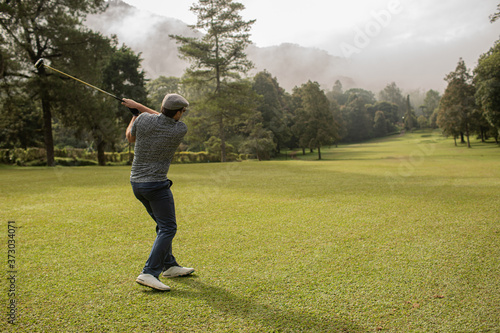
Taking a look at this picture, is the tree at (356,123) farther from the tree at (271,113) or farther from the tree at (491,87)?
the tree at (491,87)

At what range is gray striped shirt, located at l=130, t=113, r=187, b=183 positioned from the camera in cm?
384

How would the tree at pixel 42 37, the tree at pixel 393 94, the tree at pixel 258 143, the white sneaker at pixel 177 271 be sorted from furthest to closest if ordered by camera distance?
the tree at pixel 393 94 < the tree at pixel 258 143 < the tree at pixel 42 37 < the white sneaker at pixel 177 271

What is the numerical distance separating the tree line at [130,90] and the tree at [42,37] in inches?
2.8

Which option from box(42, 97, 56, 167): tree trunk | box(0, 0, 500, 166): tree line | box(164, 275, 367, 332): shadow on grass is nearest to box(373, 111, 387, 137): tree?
box(0, 0, 500, 166): tree line

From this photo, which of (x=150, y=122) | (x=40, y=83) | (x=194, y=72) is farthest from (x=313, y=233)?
(x=194, y=72)

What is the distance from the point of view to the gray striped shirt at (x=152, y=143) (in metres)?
3.84

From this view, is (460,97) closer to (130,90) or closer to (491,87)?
(491,87)

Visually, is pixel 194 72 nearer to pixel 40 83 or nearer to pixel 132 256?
pixel 40 83

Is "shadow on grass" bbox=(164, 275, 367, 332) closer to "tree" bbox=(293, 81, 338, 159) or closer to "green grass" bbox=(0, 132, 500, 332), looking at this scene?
"green grass" bbox=(0, 132, 500, 332)

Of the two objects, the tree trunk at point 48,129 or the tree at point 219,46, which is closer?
the tree trunk at point 48,129

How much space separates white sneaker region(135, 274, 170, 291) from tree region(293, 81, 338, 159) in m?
46.9

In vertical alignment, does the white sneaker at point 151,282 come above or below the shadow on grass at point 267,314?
above

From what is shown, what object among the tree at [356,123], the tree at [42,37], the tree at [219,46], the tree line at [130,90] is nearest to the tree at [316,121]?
the tree line at [130,90]

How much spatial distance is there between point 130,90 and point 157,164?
40.4 meters
